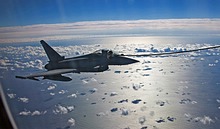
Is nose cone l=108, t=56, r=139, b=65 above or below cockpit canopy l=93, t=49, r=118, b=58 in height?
below

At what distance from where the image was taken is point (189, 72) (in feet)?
57.7

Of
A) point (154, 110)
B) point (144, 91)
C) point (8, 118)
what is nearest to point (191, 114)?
point (154, 110)

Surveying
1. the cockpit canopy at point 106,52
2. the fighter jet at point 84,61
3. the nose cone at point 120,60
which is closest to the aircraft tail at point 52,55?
the fighter jet at point 84,61

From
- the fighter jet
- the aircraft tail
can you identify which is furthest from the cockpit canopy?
the aircraft tail

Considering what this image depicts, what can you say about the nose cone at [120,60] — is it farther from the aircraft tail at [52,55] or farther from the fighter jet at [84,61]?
the aircraft tail at [52,55]

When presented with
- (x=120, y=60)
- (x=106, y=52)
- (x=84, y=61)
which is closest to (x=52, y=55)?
(x=84, y=61)

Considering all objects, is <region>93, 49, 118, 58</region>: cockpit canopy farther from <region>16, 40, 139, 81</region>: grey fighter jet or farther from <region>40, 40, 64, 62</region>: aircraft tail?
<region>40, 40, 64, 62</region>: aircraft tail

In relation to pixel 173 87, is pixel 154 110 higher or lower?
lower

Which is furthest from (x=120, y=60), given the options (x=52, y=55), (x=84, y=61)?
(x=52, y=55)

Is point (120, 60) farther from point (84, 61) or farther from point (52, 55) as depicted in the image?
point (52, 55)

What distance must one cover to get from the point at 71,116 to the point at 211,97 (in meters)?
11.7

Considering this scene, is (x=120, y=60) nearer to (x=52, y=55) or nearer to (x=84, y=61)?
(x=84, y=61)

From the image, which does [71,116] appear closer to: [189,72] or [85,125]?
[85,125]

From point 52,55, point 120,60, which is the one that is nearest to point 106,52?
point 120,60
